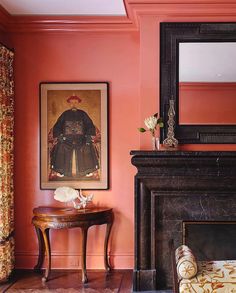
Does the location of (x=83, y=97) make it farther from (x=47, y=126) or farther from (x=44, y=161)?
(x=44, y=161)

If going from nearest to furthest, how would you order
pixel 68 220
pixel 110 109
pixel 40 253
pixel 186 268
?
pixel 186 268
pixel 68 220
pixel 40 253
pixel 110 109

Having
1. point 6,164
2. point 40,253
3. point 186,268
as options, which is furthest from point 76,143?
point 186,268

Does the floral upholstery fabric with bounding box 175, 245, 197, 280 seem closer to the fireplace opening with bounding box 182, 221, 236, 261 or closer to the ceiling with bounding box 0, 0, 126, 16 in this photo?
the fireplace opening with bounding box 182, 221, 236, 261

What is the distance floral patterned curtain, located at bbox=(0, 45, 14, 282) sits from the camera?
13.5ft

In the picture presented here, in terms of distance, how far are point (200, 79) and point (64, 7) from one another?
4.92ft

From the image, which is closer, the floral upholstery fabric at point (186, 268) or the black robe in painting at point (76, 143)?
the floral upholstery fabric at point (186, 268)

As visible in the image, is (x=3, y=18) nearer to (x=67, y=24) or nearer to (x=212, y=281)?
(x=67, y=24)

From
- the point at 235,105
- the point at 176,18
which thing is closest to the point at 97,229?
the point at 235,105

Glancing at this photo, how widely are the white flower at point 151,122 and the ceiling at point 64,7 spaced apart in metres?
1.13

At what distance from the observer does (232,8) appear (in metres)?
3.89

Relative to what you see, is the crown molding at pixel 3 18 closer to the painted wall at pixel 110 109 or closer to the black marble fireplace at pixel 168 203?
the painted wall at pixel 110 109

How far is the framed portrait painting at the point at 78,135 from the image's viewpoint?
4.59 meters

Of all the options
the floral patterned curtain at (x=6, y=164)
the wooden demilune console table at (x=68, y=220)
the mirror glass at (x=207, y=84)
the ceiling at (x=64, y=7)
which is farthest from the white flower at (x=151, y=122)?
the floral patterned curtain at (x=6, y=164)

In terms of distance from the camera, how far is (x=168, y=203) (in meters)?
3.89
